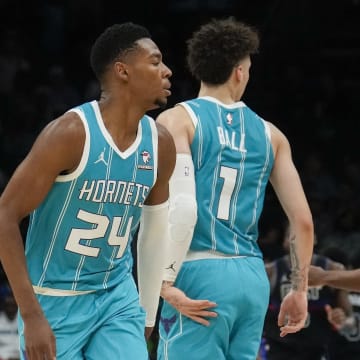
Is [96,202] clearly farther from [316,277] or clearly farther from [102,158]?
[316,277]

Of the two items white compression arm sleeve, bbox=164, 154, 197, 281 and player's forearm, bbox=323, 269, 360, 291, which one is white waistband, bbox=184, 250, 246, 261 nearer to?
white compression arm sleeve, bbox=164, 154, 197, 281

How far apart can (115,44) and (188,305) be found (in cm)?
123

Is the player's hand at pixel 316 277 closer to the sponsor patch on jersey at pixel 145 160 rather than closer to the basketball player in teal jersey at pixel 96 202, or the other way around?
the basketball player in teal jersey at pixel 96 202

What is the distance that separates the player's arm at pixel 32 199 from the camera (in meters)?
3.75

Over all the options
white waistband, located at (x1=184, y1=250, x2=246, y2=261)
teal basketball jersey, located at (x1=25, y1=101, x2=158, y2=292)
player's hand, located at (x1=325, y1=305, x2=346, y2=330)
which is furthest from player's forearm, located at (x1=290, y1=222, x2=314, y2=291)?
player's hand, located at (x1=325, y1=305, x2=346, y2=330)

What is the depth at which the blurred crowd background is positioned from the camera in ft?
38.1

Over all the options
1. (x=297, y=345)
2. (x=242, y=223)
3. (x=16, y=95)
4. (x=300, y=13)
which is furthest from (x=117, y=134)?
(x=300, y=13)

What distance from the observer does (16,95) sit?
11797 millimetres

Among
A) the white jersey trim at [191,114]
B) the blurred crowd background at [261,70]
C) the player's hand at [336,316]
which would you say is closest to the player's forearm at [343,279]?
the white jersey trim at [191,114]

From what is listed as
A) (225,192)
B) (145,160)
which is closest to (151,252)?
(145,160)

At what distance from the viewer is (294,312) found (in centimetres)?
505

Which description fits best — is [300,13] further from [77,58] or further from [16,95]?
[16,95]

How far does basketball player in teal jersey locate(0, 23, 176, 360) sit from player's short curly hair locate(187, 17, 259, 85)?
0.93 meters

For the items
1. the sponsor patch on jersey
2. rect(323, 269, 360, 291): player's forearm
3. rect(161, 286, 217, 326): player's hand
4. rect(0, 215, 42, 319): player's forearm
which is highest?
the sponsor patch on jersey
